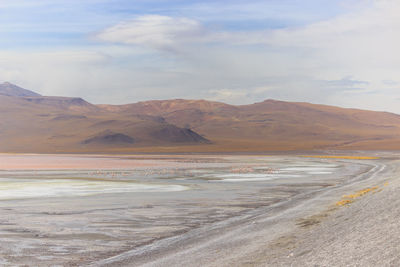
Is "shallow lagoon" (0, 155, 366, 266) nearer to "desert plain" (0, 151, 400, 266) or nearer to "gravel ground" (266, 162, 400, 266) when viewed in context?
"desert plain" (0, 151, 400, 266)

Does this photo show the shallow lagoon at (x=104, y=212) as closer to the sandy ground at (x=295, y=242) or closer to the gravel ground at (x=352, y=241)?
the sandy ground at (x=295, y=242)

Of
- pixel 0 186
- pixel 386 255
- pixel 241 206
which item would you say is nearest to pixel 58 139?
pixel 0 186

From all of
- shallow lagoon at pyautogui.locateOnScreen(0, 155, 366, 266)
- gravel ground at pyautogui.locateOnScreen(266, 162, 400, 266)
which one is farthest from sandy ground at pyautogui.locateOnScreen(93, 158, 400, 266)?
shallow lagoon at pyautogui.locateOnScreen(0, 155, 366, 266)

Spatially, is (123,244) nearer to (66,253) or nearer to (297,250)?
(66,253)

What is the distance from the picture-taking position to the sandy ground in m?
10.1

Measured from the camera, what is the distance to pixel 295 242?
12539mm

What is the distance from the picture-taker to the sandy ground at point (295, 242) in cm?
1008

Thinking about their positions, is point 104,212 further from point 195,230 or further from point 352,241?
point 352,241

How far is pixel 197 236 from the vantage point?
1452 cm

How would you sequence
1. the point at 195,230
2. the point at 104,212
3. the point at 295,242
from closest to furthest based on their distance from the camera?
the point at 295,242, the point at 195,230, the point at 104,212

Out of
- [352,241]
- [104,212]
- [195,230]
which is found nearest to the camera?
[352,241]

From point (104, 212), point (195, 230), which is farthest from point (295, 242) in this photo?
point (104, 212)

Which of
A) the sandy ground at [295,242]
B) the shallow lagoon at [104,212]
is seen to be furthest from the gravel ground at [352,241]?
the shallow lagoon at [104,212]

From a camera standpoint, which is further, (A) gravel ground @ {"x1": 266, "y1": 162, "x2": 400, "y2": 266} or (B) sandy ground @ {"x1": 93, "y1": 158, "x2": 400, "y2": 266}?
(B) sandy ground @ {"x1": 93, "y1": 158, "x2": 400, "y2": 266}
